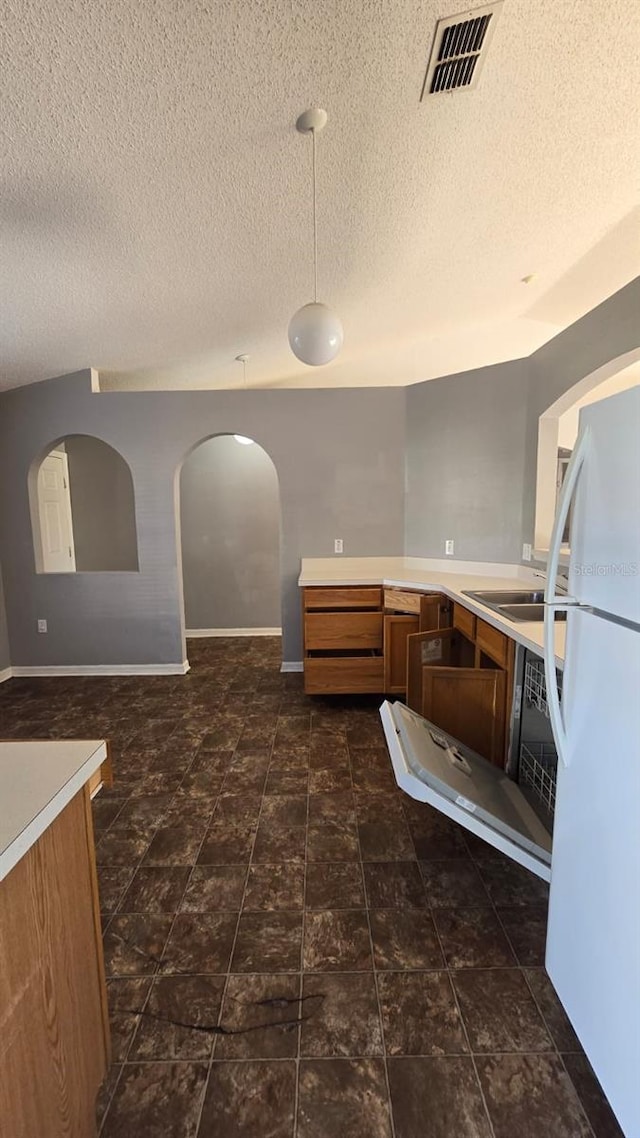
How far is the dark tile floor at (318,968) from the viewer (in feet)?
3.53

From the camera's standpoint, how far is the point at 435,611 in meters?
3.07

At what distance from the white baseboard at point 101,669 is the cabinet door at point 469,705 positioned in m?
2.47

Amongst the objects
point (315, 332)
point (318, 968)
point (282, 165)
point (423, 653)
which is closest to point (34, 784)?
point (318, 968)

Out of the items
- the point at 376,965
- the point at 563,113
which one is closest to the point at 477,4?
the point at 563,113

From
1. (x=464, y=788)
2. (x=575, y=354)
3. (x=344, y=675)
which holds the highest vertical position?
(x=575, y=354)

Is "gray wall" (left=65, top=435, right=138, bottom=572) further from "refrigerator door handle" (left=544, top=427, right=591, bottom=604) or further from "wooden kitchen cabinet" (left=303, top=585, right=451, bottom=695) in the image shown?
"refrigerator door handle" (left=544, top=427, right=591, bottom=604)

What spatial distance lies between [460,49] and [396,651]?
2739mm

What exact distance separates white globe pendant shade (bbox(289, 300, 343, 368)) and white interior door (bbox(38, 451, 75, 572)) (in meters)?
3.20

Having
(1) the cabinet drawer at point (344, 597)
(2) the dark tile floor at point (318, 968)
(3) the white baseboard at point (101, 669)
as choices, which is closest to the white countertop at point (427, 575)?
(1) the cabinet drawer at point (344, 597)

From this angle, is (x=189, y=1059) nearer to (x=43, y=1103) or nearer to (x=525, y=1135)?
(x=43, y=1103)

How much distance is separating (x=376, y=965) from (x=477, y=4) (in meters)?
2.59

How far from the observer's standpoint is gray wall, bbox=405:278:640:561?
9.71 feet

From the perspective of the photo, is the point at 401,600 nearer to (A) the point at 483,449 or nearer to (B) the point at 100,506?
(A) the point at 483,449

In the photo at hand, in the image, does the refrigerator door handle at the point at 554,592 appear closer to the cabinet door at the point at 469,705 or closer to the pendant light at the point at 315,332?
the cabinet door at the point at 469,705
